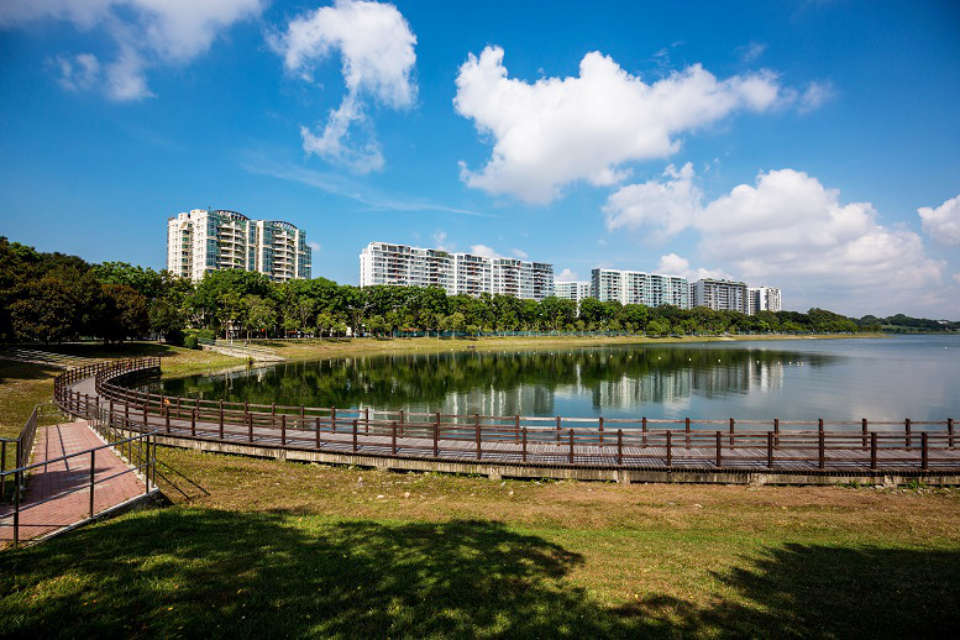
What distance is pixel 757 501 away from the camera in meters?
13.5

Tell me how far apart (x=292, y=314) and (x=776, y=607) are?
4352 inches

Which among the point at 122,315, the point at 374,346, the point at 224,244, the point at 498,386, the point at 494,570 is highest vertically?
the point at 224,244

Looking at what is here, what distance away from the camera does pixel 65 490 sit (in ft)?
36.9

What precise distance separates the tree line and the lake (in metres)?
16.1

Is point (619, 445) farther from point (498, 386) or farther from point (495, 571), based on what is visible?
point (498, 386)

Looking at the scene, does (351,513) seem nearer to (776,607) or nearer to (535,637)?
(535,637)

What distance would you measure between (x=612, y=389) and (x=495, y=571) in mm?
40017

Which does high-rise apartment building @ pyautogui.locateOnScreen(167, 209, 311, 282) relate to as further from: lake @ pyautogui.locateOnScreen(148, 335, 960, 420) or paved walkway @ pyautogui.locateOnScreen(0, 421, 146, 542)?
paved walkway @ pyautogui.locateOnScreen(0, 421, 146, 542)

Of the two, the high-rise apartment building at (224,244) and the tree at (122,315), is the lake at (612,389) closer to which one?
the tree at (122,315)

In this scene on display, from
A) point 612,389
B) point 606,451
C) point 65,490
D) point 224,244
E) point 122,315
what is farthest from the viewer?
point 224,244

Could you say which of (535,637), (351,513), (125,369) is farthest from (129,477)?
(125,369)

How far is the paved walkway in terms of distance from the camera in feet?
→ 30.1

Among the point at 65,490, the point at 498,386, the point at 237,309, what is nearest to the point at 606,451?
the point at 65,490

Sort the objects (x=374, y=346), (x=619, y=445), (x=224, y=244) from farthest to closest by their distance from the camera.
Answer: (x=224, y=244) < (x=374, y=346) < (x=619, y=445)
